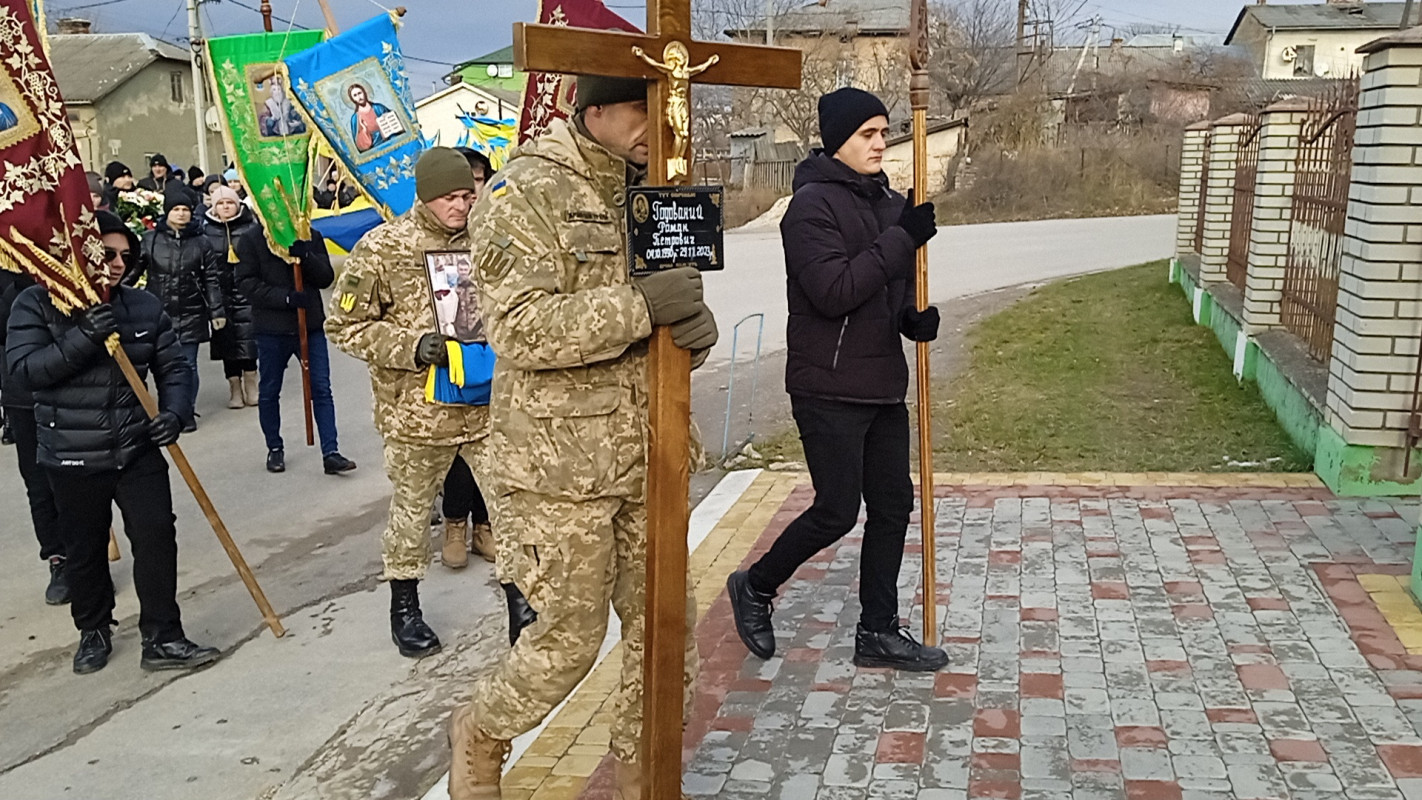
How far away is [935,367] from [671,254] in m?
8.45

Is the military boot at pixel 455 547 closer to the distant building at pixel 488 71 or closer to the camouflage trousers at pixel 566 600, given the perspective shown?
the camouflage trousers at pixel 566 600

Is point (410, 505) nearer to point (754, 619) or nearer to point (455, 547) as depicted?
point (455, 547)

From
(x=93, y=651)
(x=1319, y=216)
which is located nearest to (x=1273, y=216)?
(x=1319, y=216)

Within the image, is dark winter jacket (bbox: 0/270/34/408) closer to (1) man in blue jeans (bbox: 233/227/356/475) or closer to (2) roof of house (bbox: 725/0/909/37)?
(1) man in blue jeans (bbox: 233/227/356/475)

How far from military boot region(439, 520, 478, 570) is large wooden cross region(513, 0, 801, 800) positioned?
3192 millimetres

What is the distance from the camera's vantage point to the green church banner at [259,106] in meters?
7.05

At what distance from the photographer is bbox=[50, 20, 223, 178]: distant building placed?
4172 centimetres

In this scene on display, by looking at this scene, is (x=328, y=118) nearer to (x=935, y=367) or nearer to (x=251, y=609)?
(x=251, y=609)

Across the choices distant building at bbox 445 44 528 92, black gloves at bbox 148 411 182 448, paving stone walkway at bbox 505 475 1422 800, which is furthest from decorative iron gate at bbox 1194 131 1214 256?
distant building at bbox 445 44 528 92

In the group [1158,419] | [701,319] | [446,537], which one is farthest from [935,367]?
[701,319]

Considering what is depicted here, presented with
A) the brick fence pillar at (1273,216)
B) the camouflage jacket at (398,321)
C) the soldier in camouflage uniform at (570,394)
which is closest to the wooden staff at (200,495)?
the camouflage jacket at (398,321)

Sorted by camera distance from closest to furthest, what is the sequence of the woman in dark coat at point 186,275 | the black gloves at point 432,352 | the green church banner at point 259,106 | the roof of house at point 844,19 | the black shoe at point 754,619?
1. the black shoe at point 754,619
2. the black gloves at point 432,352
3. the green church banner at point 259,106
4. the woman in dark coat at point 186,275
5. the roof of house at point 844,19

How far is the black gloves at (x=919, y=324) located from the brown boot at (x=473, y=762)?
1918 mm

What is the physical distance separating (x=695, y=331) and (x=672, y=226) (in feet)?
0.82
